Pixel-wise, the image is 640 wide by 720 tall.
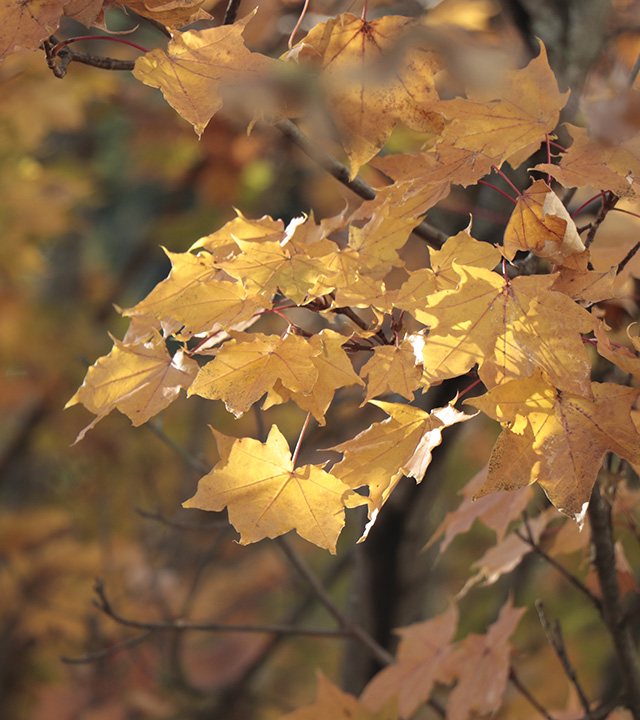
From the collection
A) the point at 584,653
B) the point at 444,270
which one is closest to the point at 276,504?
the point at 444,270

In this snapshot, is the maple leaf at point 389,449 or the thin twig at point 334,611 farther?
the thin twig at point 334,611

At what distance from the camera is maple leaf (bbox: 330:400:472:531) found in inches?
25.9

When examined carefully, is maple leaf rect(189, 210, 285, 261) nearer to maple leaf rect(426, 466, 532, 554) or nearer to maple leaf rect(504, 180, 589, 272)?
maple leaf rect(504, 180, 589, 272)

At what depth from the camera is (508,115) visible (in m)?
0.70

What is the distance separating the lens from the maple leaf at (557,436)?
0.62m

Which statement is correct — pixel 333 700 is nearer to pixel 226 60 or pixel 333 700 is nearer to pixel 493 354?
pixel 493 354

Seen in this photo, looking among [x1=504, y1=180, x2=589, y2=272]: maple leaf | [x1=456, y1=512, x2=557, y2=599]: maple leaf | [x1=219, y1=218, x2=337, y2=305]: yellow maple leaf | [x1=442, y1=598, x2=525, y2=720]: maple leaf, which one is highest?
[x1=504, y1=180, x2=589, y2=272]: maple leaf

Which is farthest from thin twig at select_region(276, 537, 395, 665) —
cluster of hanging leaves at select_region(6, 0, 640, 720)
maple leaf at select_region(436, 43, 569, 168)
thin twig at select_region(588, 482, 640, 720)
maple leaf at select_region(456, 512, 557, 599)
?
maple leaf at select_region(436, 43, 569, 168)

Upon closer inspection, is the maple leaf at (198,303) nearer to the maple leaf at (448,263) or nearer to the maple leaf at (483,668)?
the maple leaf at (448,263)

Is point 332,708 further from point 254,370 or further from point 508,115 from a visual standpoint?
point 508,115

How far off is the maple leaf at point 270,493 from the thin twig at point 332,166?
31 centimetres

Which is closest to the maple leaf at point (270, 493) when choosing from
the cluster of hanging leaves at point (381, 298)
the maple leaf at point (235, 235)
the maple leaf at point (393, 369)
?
the cluster of hanging leaves at point (381, 298)

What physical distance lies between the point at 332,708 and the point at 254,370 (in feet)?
2.24

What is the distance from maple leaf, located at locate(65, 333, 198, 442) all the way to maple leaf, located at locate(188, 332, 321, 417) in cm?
6
